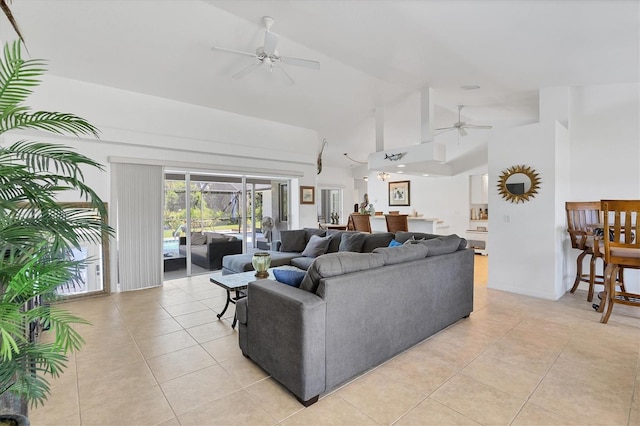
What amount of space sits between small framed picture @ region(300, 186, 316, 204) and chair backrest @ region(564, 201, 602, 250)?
4.64 meters

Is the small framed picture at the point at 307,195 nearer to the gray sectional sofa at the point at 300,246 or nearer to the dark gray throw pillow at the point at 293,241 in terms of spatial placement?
the gray sectional sofa at the point at 300,246

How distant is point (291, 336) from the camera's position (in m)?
2.07

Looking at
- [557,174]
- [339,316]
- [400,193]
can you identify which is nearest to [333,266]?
[339,316]

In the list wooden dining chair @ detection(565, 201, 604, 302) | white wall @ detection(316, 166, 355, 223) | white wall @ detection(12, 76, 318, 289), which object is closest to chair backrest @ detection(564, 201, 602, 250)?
wooden dining chair @ detection(565, 201, 604, 302)

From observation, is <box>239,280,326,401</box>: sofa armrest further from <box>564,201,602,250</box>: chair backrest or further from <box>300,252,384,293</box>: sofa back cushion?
<box>564,201,602,250</box>: chair backrest

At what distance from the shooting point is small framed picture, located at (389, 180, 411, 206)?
9438 mm

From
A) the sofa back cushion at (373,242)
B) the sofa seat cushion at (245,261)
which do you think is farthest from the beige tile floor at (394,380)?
the sofa back cushion at (373,242)

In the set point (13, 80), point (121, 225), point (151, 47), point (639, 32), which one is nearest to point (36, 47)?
point (151, 47)

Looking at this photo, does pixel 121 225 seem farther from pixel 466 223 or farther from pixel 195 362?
pixel 466 223

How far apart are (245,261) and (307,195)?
111 inches

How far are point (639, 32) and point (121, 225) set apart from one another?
6.52 metres

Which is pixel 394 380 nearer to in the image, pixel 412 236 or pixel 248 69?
pixel 412 236

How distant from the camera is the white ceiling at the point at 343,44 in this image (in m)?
2.95

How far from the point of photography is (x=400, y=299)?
2.62 meters
